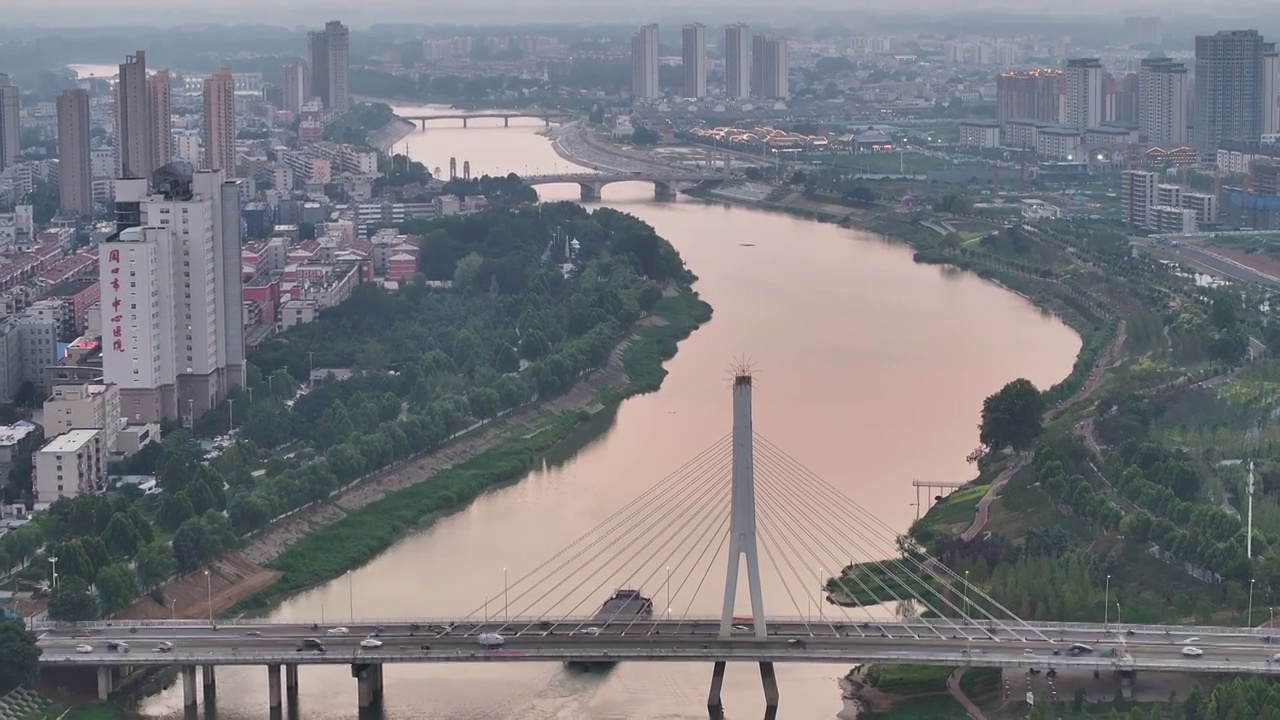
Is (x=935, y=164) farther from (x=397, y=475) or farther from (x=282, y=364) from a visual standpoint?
(x=397, y=475)

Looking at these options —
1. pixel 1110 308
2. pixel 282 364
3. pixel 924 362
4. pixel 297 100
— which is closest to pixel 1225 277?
pixel 1110 308

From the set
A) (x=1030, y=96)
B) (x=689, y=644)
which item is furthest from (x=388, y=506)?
(x=1030, y=96)

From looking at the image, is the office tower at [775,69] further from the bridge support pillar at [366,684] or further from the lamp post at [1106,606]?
the bridge support pillar at [366,684]

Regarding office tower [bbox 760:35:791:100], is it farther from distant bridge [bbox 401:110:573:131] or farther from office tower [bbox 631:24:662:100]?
distant bridge [bbox 401:110:573:131]

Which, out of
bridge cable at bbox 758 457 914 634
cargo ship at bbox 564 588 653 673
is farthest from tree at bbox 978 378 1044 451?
cargo ship at bbox 564 588 653 673

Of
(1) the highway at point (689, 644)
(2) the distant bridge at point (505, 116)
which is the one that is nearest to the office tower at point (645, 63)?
(2) the distant bridge at point (505, 116)

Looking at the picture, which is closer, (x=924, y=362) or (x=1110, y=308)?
(x=924, y=362)
